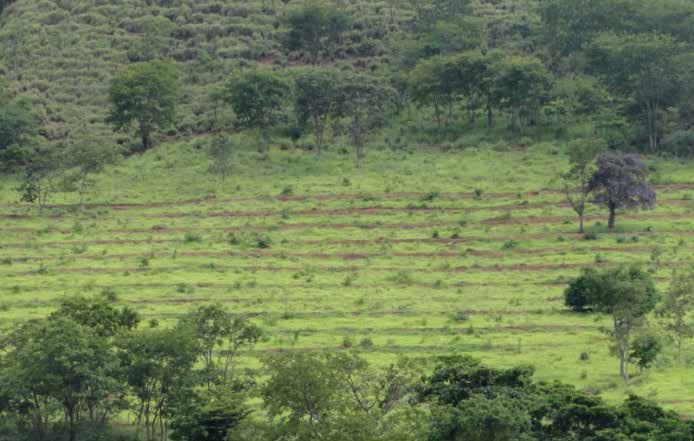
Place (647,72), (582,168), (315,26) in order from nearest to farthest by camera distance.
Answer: (582,168) → (647,72) → (315,26)

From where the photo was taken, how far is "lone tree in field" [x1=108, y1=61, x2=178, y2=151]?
288 feet

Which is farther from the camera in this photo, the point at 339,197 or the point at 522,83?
the point at 522,83

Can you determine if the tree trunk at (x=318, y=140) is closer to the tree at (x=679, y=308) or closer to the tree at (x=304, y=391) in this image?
the tree at (x=679, y=308)

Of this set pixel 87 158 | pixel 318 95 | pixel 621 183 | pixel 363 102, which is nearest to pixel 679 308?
pixel 621 183

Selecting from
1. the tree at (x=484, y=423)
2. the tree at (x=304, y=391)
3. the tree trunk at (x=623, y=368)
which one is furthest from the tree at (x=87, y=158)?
the tree at (x=484, y=423)

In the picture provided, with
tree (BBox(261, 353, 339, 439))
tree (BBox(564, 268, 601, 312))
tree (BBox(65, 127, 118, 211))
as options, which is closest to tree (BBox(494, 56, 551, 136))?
tree (BBox(65, 127, 118, 211))

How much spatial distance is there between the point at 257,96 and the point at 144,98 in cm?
847

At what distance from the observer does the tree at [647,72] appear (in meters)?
83.4

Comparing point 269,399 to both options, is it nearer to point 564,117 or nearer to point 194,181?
point 194,181

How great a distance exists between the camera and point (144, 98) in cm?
8812

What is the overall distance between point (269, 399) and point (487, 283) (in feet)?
83.8

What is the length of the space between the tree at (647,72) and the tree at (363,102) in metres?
16.1

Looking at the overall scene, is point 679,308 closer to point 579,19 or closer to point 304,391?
point 304,391

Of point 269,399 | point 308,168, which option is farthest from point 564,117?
point 269,399
